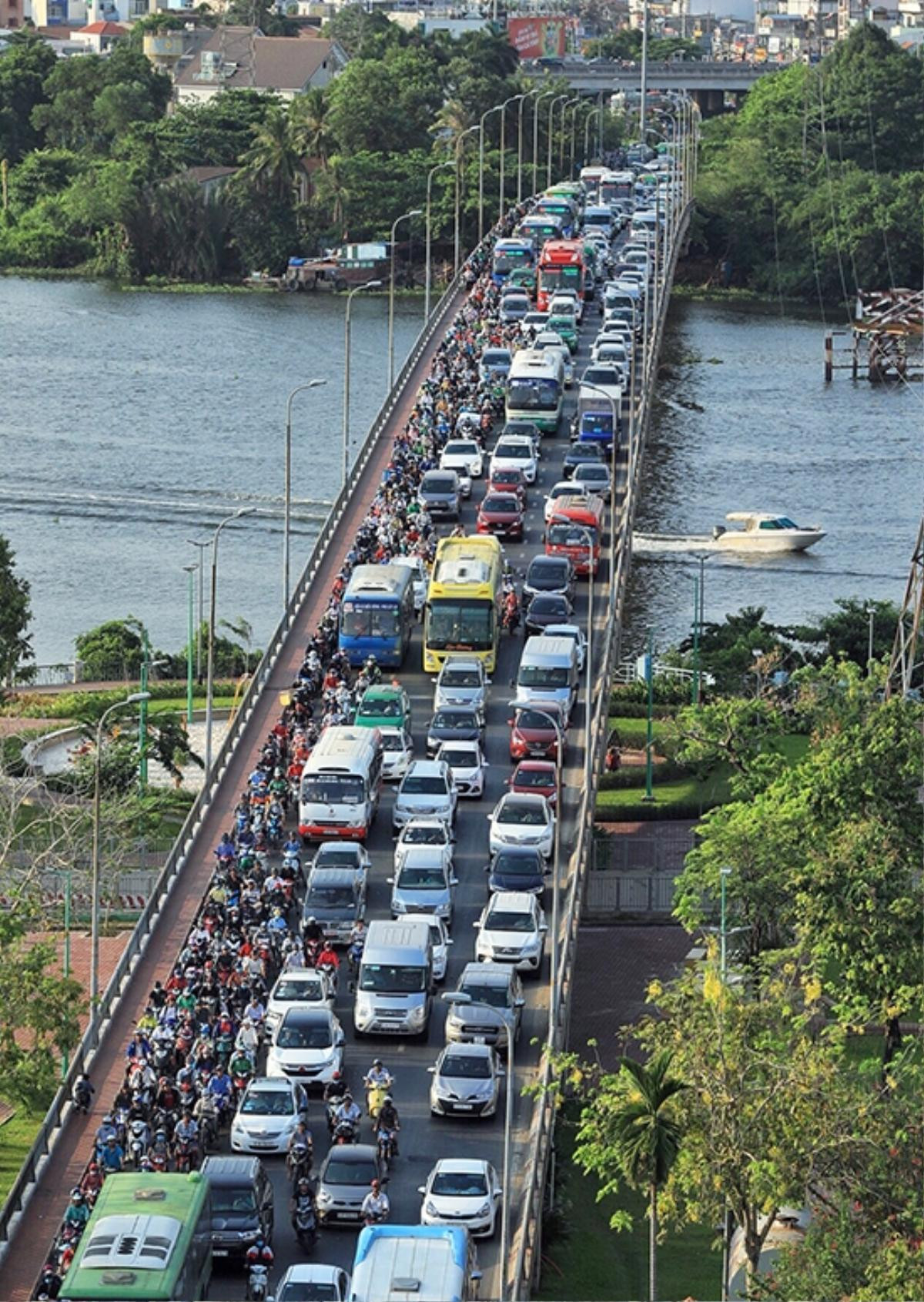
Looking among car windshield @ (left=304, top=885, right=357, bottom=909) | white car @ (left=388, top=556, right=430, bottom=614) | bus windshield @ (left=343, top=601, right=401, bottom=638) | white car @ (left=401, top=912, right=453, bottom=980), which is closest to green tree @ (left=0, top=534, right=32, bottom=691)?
white car @ (left=388, top=556, right=430, bottom=614)

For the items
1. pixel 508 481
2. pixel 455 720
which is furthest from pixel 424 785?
pixel 508 481

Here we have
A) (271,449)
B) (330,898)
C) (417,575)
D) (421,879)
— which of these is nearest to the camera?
(330,898)

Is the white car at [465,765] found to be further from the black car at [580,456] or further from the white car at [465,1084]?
the black car at [580,456]

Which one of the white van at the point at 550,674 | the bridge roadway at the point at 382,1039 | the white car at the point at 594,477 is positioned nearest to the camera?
the bridge roadway at the point at 382,1039

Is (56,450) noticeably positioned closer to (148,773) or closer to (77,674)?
(77,674)

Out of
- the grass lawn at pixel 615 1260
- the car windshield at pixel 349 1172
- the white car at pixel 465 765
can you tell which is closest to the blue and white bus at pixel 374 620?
the white car at pixel 465 765

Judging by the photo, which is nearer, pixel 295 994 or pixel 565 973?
pixel 295 994

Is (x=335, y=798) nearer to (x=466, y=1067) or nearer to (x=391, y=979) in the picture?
(x=391, y=979)

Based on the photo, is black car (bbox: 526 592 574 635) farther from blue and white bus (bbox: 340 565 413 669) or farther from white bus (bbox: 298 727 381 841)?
white bus (bbox: 298 727 381 841)
